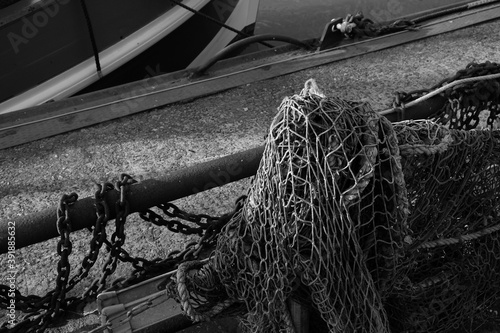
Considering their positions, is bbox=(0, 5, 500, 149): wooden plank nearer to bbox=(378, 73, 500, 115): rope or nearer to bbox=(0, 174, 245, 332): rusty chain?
bbox=(0, 174, 245, 332): rusty chain

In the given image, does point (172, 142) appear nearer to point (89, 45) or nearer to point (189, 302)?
point (189, 302)

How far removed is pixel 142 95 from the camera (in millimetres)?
3586

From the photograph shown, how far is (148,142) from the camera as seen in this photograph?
322cm

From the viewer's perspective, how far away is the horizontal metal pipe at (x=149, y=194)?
4.97 feet

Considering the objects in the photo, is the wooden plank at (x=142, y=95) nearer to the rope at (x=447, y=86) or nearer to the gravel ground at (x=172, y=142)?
the gravel ground at (x=172, y=142)

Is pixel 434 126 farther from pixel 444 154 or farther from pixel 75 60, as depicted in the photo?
pixel 75 60

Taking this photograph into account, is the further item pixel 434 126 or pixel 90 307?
pixel 90 307

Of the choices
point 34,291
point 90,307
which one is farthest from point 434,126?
point 34,291

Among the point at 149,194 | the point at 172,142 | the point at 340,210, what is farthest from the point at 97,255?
the point at 172,142

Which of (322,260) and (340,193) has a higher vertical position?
(340,193)

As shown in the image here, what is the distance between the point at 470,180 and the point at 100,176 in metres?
2.00

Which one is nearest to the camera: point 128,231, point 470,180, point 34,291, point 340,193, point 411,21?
point 340,193

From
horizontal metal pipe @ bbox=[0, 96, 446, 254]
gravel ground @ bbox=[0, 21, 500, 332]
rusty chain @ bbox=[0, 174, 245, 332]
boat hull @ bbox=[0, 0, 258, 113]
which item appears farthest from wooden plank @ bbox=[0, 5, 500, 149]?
horizontal metal pipe @ bbox=[0, 96, 446, 254]

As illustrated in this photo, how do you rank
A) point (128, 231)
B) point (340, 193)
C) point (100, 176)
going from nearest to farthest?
1. point (340, 193)
2. point (128, 231)
3. point (100, 176)
